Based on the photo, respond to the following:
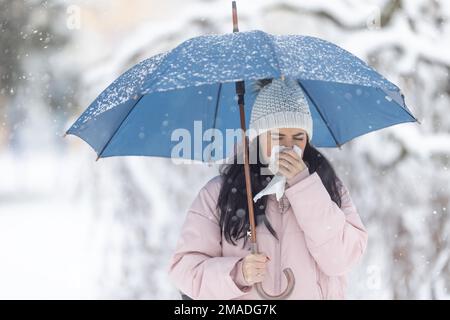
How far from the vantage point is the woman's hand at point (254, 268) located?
7.57 feet

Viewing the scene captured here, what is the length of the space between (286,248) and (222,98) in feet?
2.24

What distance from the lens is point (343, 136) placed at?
280cm

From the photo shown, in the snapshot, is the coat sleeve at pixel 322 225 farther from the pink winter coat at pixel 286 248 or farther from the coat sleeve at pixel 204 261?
the coat sleeve at pixel 204 261

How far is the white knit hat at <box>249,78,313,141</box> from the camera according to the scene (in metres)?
2.42

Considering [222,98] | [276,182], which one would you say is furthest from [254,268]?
[222,98]

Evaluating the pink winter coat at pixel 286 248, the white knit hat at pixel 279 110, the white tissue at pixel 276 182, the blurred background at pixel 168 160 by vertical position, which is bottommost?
the pink winter coat at pixel 286 248

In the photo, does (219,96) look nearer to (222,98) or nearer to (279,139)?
(222,98)

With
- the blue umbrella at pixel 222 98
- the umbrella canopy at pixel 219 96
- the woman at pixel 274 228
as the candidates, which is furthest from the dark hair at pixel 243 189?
the umbrella canopy at pixel 219 96

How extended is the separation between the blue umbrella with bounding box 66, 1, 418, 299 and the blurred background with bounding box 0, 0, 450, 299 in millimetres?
2643

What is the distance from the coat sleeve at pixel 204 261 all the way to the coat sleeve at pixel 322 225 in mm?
249

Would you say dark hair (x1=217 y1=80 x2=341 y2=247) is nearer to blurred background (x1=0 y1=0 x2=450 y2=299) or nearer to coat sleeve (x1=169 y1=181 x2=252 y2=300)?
coat sleeve (x1=169 y1=181 x2=252 y2=300)

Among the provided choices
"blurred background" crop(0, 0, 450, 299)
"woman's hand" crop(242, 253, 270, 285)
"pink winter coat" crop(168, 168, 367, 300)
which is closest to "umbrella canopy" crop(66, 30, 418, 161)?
"pink winter coat" crop(168, 168, 367, 300)

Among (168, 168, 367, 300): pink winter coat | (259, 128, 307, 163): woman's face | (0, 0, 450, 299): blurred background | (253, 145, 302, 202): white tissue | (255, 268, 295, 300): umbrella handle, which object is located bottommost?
(255, 268, 295, 300): umbrella handle
